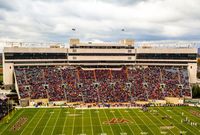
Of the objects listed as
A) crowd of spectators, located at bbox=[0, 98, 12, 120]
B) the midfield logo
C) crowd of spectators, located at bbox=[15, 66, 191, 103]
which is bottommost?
the midfield logo

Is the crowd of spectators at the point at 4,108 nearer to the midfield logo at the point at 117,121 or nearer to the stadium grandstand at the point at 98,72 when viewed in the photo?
the stadium grandstand at the point at 98,72

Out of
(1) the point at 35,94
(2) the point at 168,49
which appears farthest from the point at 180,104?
(1) the point at 35,94

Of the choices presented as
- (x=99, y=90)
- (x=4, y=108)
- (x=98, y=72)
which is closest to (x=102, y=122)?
(x=4, y=108)

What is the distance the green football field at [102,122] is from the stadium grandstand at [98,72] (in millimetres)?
9086

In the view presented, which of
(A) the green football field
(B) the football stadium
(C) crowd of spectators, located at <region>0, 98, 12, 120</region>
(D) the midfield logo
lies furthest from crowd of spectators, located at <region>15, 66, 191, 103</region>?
(D) the midfield logo

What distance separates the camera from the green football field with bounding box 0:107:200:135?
46844 millimetres

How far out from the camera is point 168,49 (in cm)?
8756

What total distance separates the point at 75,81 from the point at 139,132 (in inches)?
1380

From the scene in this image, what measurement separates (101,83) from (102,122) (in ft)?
86.8

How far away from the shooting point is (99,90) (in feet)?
249

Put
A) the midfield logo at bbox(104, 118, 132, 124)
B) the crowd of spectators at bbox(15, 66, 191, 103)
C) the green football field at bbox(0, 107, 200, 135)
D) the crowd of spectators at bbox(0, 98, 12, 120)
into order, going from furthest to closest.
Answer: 1. the crowd of spectators at bbox(15, 66, 191, 103)
2. the crowd of spectators at bbox(0, 98, 12, 120)
3. the midfield logo at bbox(104, 118, 132, 124)
4. the green football field at bbox(0, 107, 200, 135)

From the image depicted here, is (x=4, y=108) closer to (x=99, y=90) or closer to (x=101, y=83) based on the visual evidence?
(x=99, y=90)

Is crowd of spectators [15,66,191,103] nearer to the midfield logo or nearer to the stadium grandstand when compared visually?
the stadium grandstand

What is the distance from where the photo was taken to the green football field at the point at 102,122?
46844 mm
